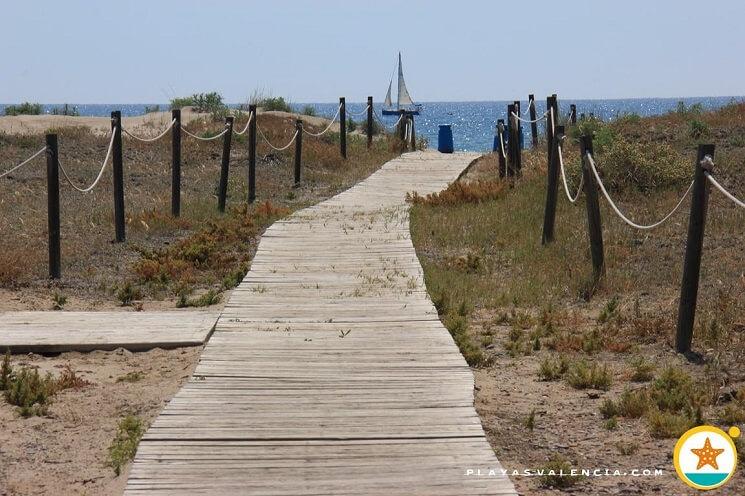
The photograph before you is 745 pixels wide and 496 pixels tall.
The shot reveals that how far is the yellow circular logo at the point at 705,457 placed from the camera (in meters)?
5.41

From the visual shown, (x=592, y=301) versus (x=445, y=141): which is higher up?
(x=445, y=141)

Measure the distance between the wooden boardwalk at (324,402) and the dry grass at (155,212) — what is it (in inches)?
59.6

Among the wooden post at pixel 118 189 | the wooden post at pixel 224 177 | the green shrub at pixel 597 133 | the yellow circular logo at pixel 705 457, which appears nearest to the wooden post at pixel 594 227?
the green shrub at pixel 597 133

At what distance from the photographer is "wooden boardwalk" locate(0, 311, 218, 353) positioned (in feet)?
27.9

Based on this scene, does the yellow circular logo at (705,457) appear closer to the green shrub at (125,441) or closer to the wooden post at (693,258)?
the wooden post at (693,258)

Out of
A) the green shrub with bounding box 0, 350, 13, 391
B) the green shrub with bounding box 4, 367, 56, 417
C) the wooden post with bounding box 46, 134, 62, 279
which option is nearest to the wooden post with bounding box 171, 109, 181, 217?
the wooden post with bounding box 46, 134, 62, 279

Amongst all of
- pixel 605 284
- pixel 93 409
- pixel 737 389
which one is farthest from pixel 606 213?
pixel 93 409

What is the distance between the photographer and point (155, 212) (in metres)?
15.8

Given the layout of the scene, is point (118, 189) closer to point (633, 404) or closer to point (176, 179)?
point (176, 179)

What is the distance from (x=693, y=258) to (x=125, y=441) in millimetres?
4548

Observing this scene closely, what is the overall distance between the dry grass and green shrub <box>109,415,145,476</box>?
4369 mm

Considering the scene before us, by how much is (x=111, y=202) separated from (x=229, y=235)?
454 centimetres

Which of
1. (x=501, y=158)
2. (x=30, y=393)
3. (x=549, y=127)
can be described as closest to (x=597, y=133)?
(x=549, y=127)

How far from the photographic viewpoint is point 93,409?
22.7 ft
